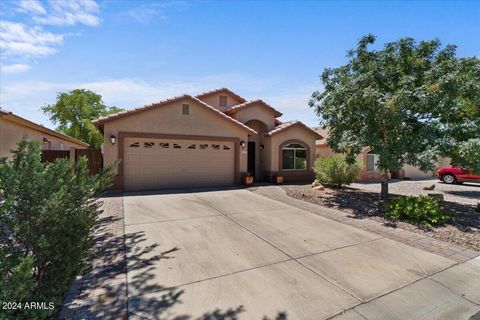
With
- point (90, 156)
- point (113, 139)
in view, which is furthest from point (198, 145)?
point (90, 156)

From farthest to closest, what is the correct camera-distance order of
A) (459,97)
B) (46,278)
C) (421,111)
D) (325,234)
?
1. (421,111)
2. (459,97)
3. (325,234)
4. (46,278)

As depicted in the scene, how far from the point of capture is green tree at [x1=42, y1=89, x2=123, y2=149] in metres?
38.4

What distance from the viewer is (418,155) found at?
7.60 meters

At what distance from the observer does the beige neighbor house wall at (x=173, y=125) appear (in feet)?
37.9

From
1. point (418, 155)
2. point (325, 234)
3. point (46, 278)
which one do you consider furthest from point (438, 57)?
point (46, 278)

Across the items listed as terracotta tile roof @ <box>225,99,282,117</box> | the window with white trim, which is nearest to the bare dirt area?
terracotta tile roof @ <box>225,99,282,117</box>

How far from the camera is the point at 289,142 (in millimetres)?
15867

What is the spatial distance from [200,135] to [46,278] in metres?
10.7

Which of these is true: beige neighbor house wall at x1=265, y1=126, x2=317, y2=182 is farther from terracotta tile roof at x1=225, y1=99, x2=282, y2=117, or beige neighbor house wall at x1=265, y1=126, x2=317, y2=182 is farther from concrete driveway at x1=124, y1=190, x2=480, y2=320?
concrete driveway at x1=124, y1=190, x2=480, y2=320

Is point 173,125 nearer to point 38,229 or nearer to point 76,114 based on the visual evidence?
point 38,229

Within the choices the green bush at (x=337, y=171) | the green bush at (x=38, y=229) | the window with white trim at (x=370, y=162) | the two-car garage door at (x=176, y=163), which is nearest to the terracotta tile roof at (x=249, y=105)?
the two-car garage door at (x=176, y=163)

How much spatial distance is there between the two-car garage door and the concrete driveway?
212 inches

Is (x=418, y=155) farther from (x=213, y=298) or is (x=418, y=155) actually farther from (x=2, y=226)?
(x=2, y=226)

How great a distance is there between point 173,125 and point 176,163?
1956 mm
